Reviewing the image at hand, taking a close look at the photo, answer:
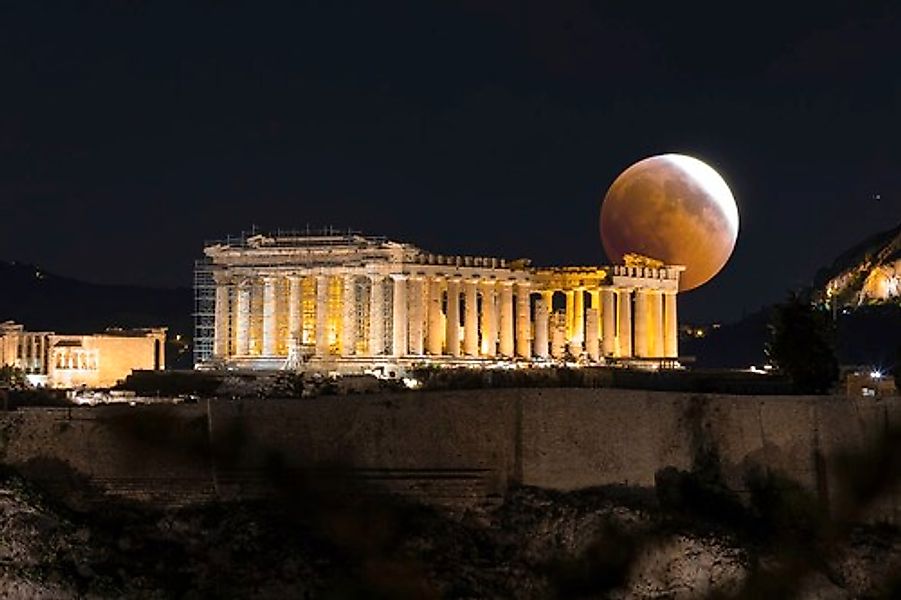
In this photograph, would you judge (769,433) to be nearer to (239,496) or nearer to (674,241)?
(239,496)

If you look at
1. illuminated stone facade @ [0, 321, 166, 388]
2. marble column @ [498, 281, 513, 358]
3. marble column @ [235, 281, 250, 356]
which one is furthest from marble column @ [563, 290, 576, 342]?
illuminated stone facade @ [0, 321, 166, 388]

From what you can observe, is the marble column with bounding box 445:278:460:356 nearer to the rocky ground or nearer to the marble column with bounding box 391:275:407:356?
the marble column with bounding box 391:275:407:356

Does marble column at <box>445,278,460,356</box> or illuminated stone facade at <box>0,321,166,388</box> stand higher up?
marble column at <box>445,278,460,356</box>

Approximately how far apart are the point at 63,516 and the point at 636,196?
59252 mm

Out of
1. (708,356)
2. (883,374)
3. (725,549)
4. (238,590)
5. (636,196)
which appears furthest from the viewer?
(708,356)

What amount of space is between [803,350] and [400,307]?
24207 millimetres

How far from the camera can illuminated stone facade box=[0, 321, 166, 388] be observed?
314 ft

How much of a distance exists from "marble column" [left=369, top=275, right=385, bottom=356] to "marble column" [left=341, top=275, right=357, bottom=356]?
1033 mm

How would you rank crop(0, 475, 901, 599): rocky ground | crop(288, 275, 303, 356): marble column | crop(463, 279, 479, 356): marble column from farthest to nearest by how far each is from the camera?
crop(463, 279, 479, 356): marble column, crop(288, 275, 303, 356): marble column, crop(0, 475, 901, 599): rocky ground

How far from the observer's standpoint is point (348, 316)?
3767 inches

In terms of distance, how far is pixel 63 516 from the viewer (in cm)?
5266

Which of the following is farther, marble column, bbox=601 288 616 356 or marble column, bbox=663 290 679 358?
marble column, bbox=663 290 679 358

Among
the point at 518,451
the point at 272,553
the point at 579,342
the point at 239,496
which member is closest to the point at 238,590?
the point at 272,553

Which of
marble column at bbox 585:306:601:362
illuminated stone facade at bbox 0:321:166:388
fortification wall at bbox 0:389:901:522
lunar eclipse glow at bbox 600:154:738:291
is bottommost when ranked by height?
fortification wall at bbox 0:389:901:522
